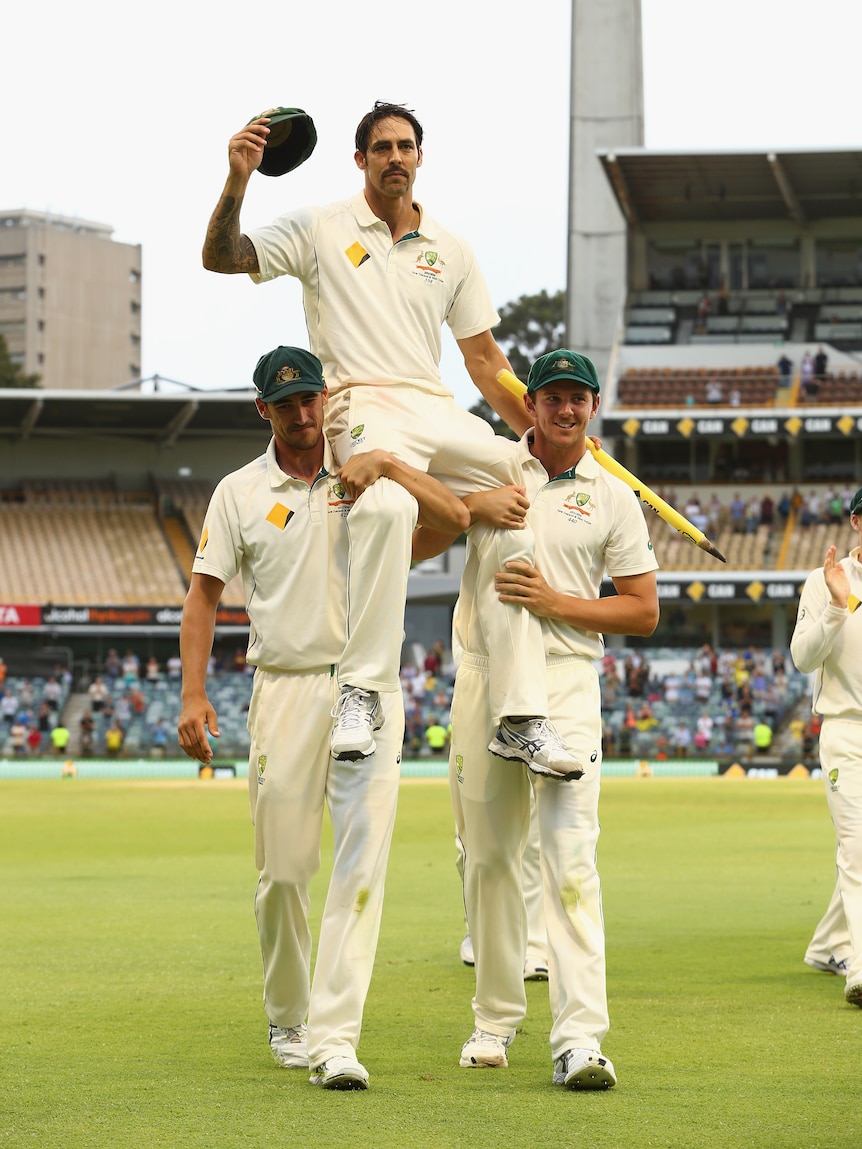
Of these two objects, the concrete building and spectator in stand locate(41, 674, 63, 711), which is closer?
spectator in stand locate(41, 674, 63, 711)

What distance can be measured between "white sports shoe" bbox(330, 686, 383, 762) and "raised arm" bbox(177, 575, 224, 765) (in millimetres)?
A: 526

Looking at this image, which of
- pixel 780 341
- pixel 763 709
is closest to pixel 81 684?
pixel 763 709

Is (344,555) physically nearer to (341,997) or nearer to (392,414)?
(392,414)

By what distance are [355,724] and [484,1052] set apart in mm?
1393

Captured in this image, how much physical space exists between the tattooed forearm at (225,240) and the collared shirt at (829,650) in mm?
3425

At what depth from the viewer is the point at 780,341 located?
45.5 metres

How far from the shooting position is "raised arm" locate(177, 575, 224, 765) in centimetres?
604

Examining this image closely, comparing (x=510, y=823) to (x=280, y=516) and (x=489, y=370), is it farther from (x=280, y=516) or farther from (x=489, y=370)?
(x=489, y=370)

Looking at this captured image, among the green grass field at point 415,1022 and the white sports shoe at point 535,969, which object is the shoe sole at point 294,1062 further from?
the white sports shoe at point 535,969

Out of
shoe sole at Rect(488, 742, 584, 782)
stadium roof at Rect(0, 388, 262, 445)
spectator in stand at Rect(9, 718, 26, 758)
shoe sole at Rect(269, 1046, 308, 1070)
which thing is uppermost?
stadium roof at Rect(0, 388, 262, 445)

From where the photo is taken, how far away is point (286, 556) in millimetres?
6137

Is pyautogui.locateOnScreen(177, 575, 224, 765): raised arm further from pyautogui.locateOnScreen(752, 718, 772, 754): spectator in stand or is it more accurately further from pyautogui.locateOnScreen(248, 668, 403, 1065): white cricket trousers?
pyautogui.locateOnScreen(752, 718, 772, 754): spectator in stand

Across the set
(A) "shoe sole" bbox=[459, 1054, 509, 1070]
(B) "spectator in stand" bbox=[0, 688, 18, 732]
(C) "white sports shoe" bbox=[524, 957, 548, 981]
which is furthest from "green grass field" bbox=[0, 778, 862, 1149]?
(B) "spectator in stand" bbox=[0, 688, 18, 732]

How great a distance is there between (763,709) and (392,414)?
99.6 ft
